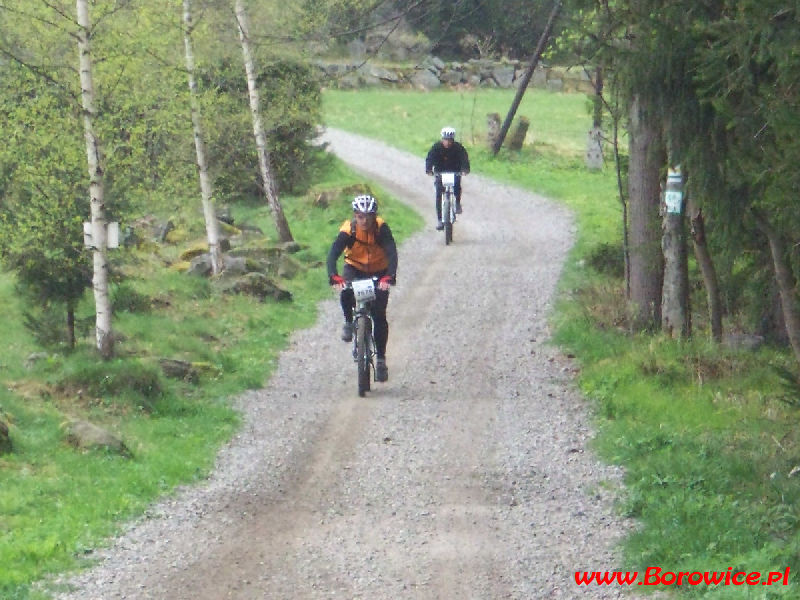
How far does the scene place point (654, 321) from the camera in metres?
15.7

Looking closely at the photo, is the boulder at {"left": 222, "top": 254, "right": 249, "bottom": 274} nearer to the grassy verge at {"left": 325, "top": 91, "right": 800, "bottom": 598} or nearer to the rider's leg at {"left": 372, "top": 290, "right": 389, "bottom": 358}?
the grassy verge at {"left": 325, "top": 91, "right": 800, "bottom": 598}

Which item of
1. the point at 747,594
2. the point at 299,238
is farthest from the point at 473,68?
the point at 747,594

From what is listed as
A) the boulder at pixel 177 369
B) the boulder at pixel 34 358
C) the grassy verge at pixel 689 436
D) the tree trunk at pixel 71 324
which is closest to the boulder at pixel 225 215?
the grassy verge at pixel 689 436

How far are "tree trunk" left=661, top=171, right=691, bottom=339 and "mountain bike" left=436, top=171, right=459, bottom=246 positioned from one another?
7280 millimetres

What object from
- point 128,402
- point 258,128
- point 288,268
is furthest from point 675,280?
point 258,128

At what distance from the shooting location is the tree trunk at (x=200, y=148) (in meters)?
19.3

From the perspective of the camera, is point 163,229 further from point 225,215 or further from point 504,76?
point 504,76

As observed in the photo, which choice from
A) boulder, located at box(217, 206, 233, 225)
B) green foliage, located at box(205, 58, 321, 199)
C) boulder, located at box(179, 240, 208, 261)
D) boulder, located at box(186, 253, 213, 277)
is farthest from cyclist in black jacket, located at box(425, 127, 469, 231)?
boulder, located at box(217, 206, 233, 225)

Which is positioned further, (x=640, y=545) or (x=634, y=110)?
(x=634, y=110)

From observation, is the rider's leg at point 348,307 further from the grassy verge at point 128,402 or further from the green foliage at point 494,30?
the green foliage at point 494,30

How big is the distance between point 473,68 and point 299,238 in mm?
36128

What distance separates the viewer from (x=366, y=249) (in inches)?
494

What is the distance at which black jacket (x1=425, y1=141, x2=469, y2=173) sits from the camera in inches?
851

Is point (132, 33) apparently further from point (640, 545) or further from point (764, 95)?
point (640, 545)
